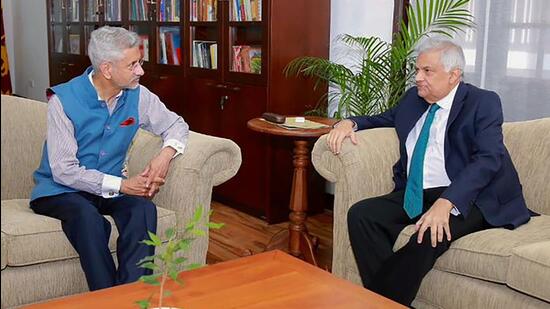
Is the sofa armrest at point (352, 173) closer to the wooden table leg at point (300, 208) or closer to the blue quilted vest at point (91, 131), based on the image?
the wooden table leg at point (300, 208)

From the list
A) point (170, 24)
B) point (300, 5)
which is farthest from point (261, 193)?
point (170, 24)

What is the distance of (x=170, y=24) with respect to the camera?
4430 millimetres

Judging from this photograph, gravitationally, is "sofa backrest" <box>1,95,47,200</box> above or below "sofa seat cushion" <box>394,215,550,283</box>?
above

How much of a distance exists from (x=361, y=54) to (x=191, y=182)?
1767mm

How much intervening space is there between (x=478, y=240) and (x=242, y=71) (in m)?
2.15

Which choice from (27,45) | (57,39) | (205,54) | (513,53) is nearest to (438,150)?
(513,53)

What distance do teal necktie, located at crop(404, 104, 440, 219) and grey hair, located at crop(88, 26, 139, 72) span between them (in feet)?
3.59

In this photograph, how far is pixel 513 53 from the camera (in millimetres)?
3064

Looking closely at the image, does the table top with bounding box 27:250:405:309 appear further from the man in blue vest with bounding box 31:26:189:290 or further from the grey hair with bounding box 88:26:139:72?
the grey hair with bounding box 88:26:139:72

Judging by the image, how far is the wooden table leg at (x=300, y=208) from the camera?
2971 millimetres

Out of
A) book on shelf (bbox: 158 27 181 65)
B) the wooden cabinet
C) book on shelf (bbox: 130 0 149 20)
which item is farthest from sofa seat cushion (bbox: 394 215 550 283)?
book on shelf (bbox: 130 0 149 20)

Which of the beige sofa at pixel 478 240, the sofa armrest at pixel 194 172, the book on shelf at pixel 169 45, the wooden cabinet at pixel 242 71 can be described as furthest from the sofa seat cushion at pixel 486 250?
the book on shelf at pixel 169 45

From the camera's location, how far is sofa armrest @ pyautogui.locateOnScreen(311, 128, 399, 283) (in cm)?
241

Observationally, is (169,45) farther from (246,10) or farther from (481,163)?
(481,163)
